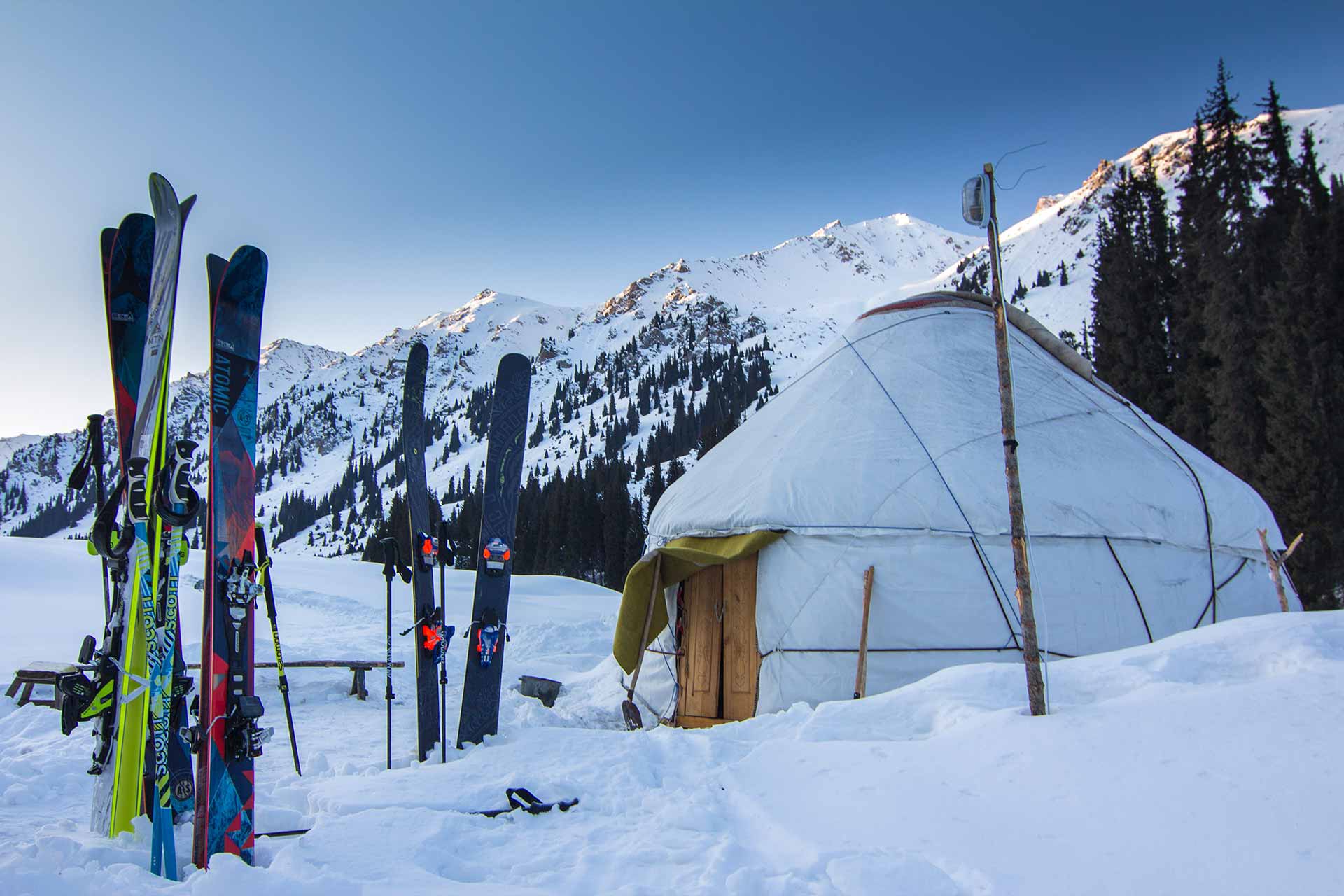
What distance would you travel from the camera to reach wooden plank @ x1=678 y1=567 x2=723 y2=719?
295 inches

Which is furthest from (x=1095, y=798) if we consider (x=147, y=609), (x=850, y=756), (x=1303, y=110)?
(x=1303, y=110)

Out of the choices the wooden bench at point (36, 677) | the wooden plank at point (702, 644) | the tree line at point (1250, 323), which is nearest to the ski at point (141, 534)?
the wooden bench at point (36, 677)

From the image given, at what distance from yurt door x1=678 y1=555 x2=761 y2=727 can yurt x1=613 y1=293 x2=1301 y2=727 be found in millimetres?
22

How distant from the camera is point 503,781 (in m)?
4.08

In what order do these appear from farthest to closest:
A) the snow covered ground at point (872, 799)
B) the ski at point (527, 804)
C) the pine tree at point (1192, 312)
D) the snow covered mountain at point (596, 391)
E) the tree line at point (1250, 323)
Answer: the snow covered mountain at point (596, 391)
the pine tree at point (1192, 312)
the tree line at point (1250, 323)
the ski at point (527, 804)
the snow covered ground at point (872, 799)

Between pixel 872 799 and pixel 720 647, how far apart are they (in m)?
4.32

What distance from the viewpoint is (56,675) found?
5102 millimetres

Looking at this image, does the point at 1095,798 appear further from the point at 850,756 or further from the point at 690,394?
the point at 690,394

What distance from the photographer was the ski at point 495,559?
5578 mm

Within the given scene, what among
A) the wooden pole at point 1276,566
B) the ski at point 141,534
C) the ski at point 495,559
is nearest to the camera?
the ski at point 141,534

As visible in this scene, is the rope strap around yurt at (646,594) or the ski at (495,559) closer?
the ski at (495,559)

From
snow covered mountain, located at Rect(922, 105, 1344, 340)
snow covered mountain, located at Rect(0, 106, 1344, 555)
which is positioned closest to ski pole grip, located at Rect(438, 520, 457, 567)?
snow covered mountain, located at Rect(0, 106, 1344, 555)

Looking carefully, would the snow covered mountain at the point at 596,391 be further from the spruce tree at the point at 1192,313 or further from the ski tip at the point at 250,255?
the ski tip at the point at 250,255

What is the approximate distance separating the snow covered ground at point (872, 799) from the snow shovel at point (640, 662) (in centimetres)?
235
